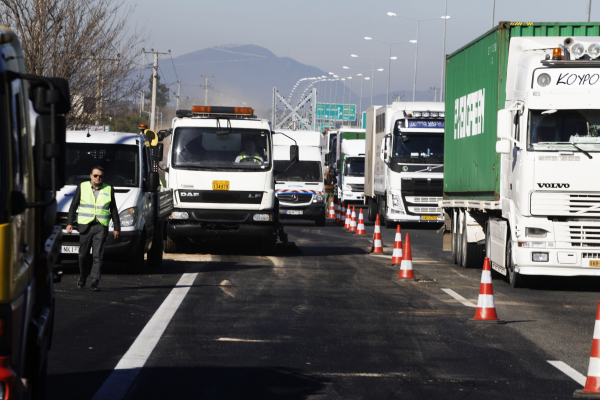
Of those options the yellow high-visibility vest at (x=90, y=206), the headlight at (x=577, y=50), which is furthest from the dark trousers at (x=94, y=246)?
the headlight at (x=577, y=50)

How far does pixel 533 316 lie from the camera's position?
1083 centimetres

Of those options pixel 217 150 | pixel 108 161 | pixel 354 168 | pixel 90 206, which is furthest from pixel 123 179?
pixel 354 168

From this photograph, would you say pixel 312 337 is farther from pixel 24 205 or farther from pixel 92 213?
pixel 24 205

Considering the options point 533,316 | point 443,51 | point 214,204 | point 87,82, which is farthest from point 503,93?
point 443,51

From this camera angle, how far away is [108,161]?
1534 centimetres

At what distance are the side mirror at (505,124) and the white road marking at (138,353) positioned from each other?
4984 millimetres

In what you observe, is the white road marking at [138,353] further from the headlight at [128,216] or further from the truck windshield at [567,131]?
the truck windshield at [567,131]

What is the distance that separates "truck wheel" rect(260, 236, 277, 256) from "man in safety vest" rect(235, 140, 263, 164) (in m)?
1.64

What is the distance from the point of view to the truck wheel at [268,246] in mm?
19219

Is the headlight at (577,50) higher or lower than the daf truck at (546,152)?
higher

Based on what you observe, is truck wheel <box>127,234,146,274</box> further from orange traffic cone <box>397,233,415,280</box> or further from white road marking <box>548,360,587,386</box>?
white road marking <box>548,360,587,386</box>

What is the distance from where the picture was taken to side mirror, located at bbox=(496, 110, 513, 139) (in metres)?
13.3

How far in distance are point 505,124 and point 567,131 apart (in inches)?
33.7

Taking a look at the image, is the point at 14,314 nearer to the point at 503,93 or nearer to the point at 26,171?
the point at 26,171
